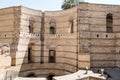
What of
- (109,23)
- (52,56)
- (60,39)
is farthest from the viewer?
(52,56)

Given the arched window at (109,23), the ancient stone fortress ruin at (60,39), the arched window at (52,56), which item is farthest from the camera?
the arched window at (52,56)

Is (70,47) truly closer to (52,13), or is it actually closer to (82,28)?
(82,28)

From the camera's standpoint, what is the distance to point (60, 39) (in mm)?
20188

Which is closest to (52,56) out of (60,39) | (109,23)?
(60,39)

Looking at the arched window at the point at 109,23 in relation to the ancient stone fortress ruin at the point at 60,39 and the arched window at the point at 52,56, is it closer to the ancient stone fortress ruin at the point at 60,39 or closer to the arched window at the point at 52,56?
the ancient stone fortress ruin at the point at 60,39

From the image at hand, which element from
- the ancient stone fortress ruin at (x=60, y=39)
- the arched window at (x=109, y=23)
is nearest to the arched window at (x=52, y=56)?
the ancient stone fortress ruin at (x=60, y=39)

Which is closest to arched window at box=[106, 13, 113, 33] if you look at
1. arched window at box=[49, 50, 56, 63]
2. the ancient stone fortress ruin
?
the ancient stone fortress ruin

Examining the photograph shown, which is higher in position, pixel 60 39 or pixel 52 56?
pixel 60 39

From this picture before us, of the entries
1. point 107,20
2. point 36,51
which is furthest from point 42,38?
point 107,20

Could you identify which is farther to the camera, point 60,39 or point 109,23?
point 60,39

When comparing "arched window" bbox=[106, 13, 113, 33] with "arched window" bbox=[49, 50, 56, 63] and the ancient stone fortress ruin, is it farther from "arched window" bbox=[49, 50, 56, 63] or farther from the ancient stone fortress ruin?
"arched window" bbox=[49, 50, 56, 63]

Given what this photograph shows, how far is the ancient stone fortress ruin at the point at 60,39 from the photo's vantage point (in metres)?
16.6

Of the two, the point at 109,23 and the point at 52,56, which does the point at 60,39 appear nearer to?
the point at 52,56

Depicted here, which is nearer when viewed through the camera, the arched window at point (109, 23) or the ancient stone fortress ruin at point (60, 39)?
the ancient stone fortress ruin at point (60, 39)
